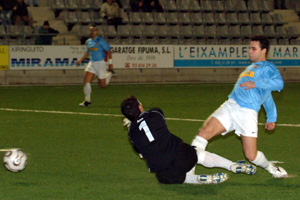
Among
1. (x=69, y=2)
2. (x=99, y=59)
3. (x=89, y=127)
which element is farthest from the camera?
(x=69, y=2)

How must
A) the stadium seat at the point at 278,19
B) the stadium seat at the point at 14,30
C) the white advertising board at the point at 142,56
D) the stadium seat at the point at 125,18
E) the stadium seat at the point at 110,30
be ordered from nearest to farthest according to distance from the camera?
the stadium seat at the point at 14,30
the white advertising board at the point at 142,56
the stadium seat at the point at 110,30
the stadium seat at the point at 125,18
the stadium seat at the point at 278,19

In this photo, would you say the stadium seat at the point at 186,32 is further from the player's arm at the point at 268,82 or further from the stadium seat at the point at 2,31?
the player's arm at the point at 268,82

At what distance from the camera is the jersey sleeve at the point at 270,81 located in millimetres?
6676

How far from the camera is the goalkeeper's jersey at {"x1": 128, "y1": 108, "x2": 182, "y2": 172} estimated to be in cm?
644

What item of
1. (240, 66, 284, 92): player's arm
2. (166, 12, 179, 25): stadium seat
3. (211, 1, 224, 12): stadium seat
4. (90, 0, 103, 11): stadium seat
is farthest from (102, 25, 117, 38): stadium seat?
(240, 66, 284, 92): player's arm

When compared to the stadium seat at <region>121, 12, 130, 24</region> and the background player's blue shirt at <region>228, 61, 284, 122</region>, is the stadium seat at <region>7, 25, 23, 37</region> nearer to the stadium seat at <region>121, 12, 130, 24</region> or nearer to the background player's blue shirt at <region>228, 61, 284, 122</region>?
the stadium seat at <region>121, 12, 130, 24</region>

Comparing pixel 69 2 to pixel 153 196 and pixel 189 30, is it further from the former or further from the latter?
pixel 153 196

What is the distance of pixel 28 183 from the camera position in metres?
6.95

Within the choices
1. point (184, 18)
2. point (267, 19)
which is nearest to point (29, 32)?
point (184, 18)

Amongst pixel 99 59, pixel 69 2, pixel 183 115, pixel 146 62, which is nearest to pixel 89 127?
pixel 183 115

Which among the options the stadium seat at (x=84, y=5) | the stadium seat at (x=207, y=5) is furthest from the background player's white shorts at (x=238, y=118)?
the stadium seat at (x=207, y=5)

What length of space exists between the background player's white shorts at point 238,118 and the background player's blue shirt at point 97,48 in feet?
31.9

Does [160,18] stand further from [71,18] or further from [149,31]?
[71,18]

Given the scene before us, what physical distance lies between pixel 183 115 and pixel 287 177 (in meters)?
6.72
